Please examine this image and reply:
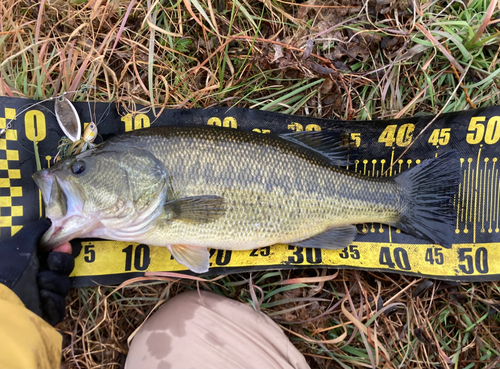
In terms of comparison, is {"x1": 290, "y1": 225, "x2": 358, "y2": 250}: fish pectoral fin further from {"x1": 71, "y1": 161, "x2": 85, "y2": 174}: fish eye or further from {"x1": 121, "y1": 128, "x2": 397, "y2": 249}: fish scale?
{"x1": 71, "y1": 161, "x2": 85, "y2": 174}: fish eye

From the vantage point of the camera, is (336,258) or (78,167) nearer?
(78,167)

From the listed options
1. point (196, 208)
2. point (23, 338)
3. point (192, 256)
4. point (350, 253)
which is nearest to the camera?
point (23, 338)

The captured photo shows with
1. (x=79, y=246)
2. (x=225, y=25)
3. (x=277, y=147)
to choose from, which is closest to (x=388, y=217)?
(x=277, y=147)

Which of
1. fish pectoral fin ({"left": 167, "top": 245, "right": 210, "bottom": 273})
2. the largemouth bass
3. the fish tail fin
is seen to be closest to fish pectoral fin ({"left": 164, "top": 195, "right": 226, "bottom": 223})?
the largemouth bass

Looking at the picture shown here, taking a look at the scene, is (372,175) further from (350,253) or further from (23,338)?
(23,338)

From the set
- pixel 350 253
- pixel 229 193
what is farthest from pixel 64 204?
pixel 350 253

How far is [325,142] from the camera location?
2316 mm

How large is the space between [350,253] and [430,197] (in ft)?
2.45

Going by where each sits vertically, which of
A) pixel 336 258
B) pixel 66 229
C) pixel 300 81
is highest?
pixel 300 81

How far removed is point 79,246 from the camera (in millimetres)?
2189

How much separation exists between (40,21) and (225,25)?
140cm

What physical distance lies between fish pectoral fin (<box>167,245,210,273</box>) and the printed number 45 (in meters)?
1.05

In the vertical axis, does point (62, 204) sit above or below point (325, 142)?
below

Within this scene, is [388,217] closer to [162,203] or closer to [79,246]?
[162,203]
